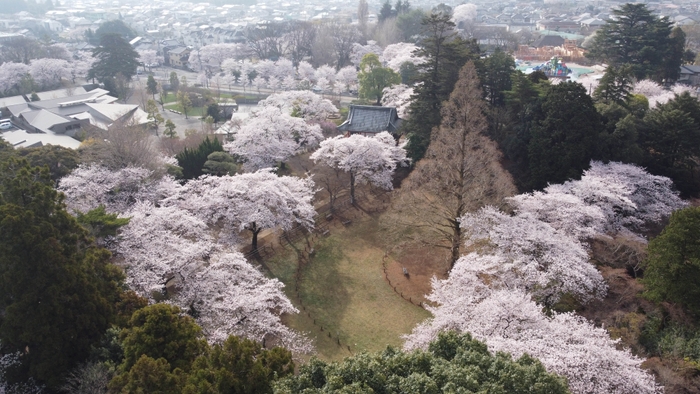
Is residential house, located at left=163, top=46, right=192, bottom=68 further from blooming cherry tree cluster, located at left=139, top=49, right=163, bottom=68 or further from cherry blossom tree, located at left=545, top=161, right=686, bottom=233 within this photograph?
cherry blossom tree, located at left=545, top=161, right=686, bottom=233

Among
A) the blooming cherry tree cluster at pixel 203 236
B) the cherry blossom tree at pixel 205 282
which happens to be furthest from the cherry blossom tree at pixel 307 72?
the cherry blossom tree at pixel 205 282

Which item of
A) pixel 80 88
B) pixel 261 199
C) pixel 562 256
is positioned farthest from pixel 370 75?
pixel 80 88

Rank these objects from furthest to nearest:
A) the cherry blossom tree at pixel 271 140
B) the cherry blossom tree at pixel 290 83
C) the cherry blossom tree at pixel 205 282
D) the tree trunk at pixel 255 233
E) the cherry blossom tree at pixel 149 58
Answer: the cherry blossom tree at pixel 149 58 < the cherry blossom tree at pixel 290 83 < the cherry blossom tree at pixel 271 140 < the tree trunk at pixel 255 233 < the cherry blossom tree at pixel 205 282

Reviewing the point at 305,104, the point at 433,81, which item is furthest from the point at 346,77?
the point at 433,81

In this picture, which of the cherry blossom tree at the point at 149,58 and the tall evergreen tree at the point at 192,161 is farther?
the cherry blossom tree at the point at 149,58

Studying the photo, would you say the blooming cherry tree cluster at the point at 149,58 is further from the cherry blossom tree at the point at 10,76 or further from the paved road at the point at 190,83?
the cherry blossom tree at the point at 10,76

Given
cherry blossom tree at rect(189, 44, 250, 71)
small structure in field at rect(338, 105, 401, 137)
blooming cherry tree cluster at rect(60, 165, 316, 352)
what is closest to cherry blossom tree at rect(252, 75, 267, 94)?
cherry blossom tree at rect(189, 44, 250, 71)

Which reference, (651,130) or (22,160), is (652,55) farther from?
(22,160)

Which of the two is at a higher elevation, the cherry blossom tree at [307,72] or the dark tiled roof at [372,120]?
the dark tiled roof at [372,120]
